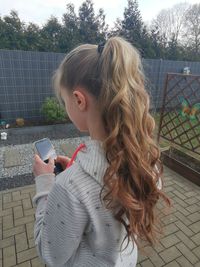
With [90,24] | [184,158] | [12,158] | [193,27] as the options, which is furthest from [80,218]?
[193,27]

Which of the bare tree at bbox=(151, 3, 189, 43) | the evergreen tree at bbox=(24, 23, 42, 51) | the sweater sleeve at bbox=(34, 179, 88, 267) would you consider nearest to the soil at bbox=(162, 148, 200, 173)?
the sweater sleeve at bbox=(34, 179, 88, 267)

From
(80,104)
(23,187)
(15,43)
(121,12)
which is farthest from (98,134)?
(121,12)

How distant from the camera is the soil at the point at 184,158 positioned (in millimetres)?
3762

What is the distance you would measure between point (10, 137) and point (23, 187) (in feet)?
7.56

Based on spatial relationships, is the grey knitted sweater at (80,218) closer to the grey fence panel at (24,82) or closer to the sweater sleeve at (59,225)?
the sweater sleeve at (59,225)

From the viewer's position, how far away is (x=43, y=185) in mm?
864

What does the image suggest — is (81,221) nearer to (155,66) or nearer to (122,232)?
(122,232)

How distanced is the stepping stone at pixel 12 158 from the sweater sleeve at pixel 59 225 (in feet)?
10.4

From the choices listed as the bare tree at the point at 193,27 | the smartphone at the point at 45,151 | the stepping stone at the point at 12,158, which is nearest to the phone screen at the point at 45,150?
the smartphone at the point at 45,151

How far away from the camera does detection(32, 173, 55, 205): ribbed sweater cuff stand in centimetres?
84

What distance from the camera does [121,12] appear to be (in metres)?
13.6

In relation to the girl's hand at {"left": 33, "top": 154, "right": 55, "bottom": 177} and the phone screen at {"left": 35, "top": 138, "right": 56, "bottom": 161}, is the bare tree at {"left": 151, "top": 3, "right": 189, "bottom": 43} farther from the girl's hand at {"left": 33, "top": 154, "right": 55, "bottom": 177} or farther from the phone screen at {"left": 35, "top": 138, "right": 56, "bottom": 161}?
the girl's hand at {"left": 33, "top": 154, "right": 55, "bottom": 177}

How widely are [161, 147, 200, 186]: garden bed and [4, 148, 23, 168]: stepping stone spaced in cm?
276

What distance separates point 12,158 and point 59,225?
11.8 ft
